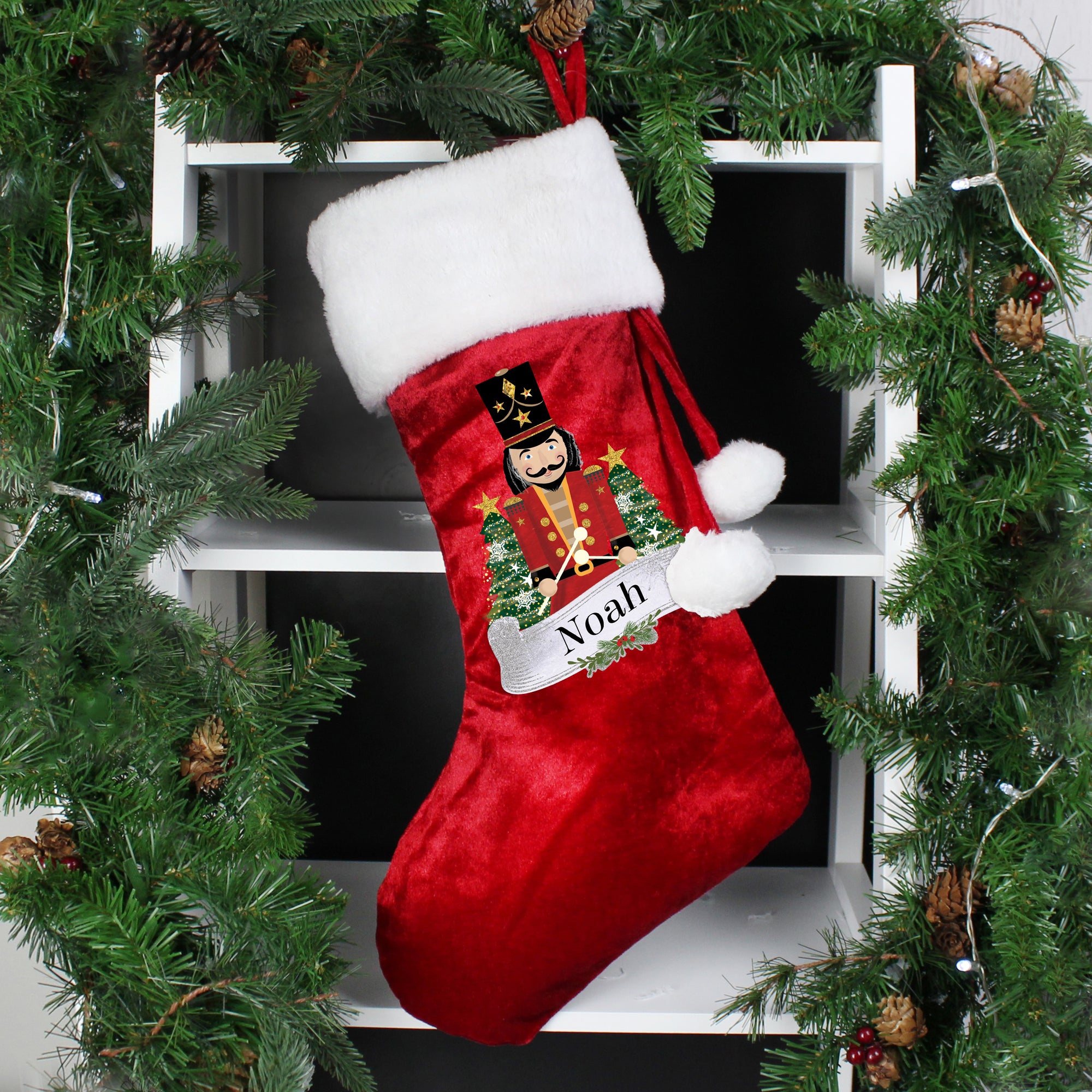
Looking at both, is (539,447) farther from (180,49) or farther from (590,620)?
(180,49)

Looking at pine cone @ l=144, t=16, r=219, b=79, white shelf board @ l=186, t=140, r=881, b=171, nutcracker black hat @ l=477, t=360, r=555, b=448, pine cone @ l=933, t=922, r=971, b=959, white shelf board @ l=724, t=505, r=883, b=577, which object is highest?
pine cone @ l=144, t=16, r=219, b=79

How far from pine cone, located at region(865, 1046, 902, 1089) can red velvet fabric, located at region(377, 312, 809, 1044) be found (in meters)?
0.19

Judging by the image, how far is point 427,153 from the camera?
80 cm

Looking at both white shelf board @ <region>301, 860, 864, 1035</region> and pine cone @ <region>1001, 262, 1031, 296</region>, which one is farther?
white shelf board @ <region>301, 860, 864, 1035</region>

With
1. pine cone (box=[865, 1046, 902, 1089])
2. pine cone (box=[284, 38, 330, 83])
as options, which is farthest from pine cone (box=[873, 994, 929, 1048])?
pine cone (box=[284, 38, 330, 83])

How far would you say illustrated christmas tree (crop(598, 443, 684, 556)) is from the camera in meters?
0.76

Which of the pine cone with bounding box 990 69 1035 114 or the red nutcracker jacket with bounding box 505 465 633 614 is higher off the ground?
the pine cone with bounding box 990 69 1035 114

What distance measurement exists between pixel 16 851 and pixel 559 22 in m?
0.79

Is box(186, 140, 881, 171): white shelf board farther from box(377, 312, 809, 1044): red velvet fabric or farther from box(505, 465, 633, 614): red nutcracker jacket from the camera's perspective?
box(505, 465, 633, 614): red nutcracker jacket

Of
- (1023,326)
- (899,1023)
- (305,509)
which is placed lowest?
(899,1023)

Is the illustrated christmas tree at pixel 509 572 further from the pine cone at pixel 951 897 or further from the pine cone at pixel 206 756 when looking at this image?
the pine cone at pixel 951 897

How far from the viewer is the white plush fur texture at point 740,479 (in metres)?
0.78

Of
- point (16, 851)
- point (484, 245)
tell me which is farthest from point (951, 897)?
point (16, 851)

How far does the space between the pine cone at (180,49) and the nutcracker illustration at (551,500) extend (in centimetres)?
33
